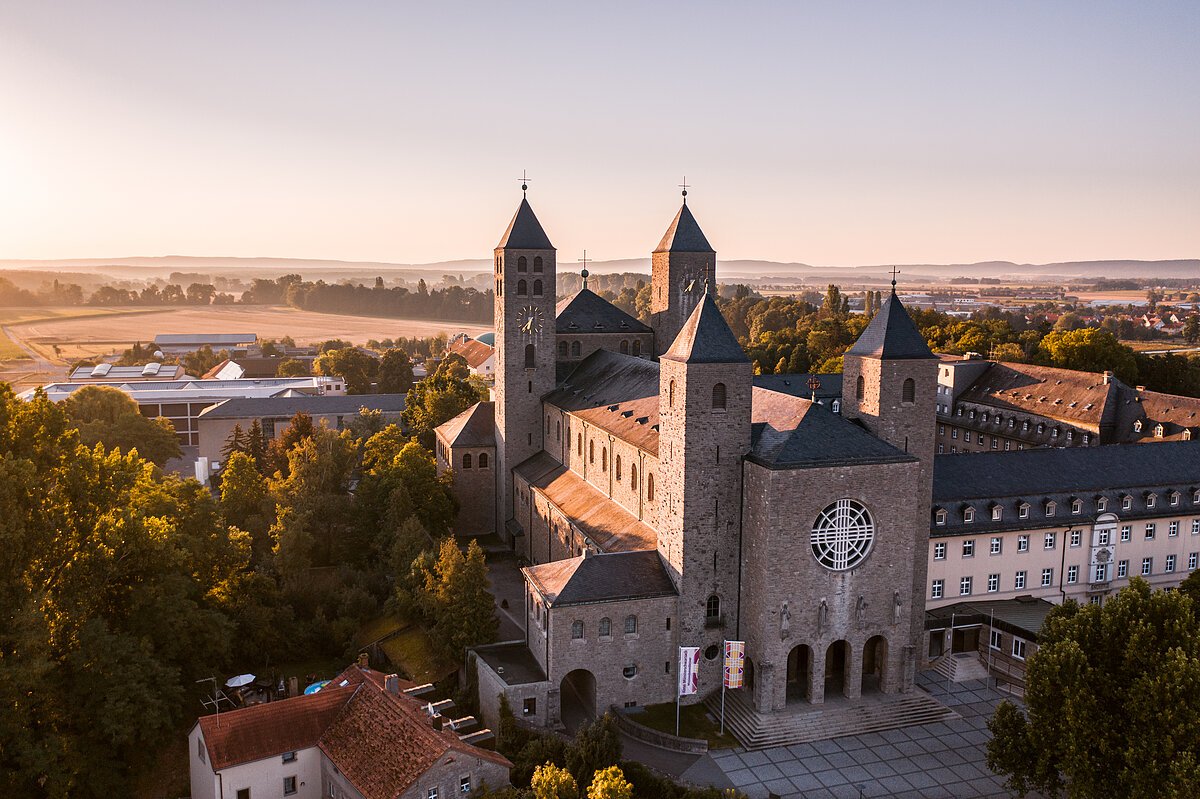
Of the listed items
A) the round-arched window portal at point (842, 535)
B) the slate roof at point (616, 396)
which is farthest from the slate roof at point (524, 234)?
the round-arched window portal at point (842, 535)

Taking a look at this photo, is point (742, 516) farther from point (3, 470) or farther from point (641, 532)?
point (3, 470)

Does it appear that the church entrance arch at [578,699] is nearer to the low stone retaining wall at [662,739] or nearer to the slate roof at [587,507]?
the low stone retaining wall at [662,739]

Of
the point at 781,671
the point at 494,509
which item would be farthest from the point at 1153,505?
the point at 494,509

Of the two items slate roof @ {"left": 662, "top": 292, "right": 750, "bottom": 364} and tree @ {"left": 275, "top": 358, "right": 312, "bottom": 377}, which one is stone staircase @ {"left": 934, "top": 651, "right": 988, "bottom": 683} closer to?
slate roof @ {"left": 662, "top": 292, "right": 750, "bottom": 364}

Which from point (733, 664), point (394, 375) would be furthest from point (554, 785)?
point (394, 375)

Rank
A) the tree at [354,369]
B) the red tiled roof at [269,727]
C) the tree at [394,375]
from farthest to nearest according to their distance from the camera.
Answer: the tree at [354,369] → the tree at [394,375] → the red tiled roof at [269,727]

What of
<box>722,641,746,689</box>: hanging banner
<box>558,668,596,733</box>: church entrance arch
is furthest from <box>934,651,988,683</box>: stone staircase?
<box>558,668,596,733</box>: church entrance arch

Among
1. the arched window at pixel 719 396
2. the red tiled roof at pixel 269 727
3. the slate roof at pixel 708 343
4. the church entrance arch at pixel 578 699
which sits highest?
the slate roof at pixel 708 343

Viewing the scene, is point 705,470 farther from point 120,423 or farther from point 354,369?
point 354,369
